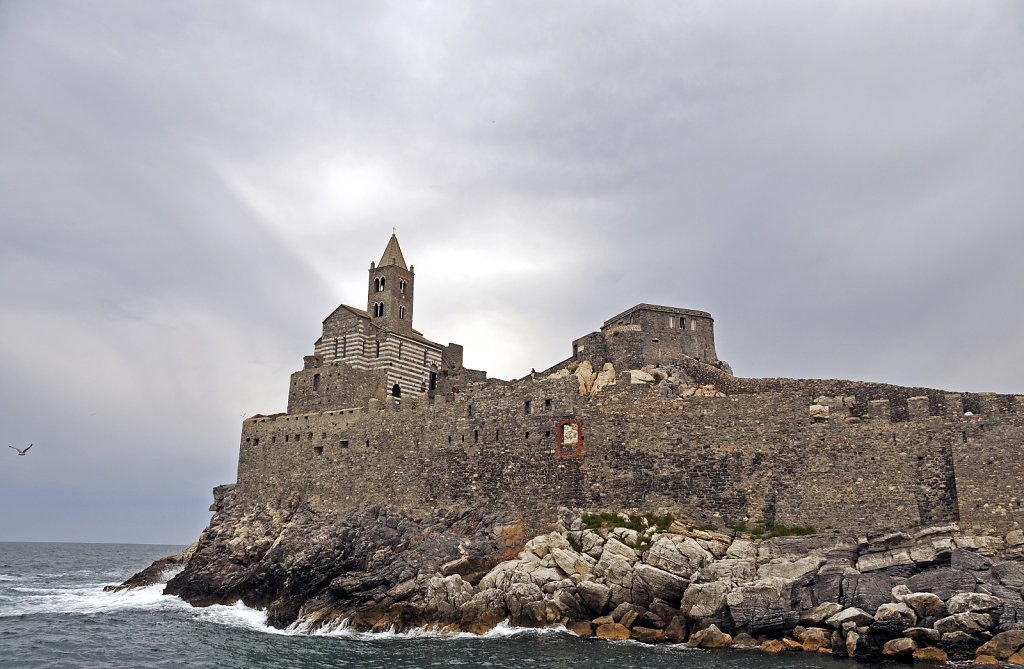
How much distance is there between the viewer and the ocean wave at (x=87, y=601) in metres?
42.5

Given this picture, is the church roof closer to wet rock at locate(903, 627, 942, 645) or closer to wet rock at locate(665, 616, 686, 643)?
wet rock at locate(665, 616, 686, 643)

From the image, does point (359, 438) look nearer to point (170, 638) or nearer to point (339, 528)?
point (339, 528)

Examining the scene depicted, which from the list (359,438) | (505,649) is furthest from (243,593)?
(505,649)

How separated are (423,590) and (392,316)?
24.8 meters

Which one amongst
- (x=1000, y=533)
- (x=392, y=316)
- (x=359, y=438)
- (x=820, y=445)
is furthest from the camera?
(x=392, y=316)

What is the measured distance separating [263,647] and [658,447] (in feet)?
61.3

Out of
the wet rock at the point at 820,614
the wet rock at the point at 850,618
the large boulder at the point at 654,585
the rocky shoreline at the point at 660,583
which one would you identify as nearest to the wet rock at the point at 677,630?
the rocky shoreline at the point at 660,583

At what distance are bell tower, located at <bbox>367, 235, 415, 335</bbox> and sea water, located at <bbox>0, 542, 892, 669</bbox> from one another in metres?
21.6

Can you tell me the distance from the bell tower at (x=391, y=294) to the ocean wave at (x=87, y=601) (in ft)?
70.9

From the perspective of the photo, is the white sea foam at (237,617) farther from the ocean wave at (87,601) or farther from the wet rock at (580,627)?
the wet rock at (580,627)

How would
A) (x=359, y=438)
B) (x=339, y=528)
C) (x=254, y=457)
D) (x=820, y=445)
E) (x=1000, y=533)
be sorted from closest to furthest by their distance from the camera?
(x=1000, y=533) < (x=820, y=445) < (x=339, y=528) < (x=359, y=438) < (x=254, y=457)

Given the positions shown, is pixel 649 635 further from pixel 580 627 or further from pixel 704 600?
pixel 580 627

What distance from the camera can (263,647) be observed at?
3103 cm

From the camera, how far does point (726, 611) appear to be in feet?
91.9
